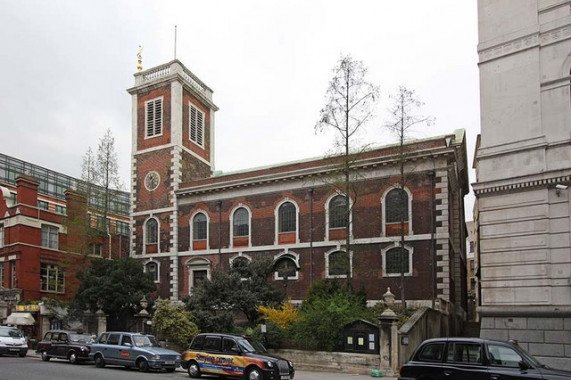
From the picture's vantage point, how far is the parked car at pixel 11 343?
27141 mm

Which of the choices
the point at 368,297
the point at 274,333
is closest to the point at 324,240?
the point at 368,297

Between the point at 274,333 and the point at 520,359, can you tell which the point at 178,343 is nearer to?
the point at 274,333

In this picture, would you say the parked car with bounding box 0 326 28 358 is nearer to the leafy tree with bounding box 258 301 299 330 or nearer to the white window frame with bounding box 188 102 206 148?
the leafy tree with bounding box 258 301 299 330

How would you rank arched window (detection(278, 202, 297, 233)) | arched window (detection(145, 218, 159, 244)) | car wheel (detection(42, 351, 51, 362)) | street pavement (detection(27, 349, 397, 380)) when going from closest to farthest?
street pavement (detection(27, 349, 397, 380)), car wheel (detection(42, 351, 51, 362)), arched window (detection(278, 202, 297, 233)), arched window (detection(145, 218, 159, 244))

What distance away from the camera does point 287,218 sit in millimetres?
35531

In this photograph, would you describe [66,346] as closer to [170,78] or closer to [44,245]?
[44,245]

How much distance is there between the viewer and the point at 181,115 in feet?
138

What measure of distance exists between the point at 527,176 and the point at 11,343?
81.9ft

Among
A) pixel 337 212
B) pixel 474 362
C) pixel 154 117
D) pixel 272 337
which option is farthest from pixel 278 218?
pixel 474 362

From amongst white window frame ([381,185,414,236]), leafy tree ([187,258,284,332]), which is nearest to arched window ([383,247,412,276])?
white window frame ([381,185,414,236])

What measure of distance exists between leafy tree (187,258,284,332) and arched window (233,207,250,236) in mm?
6961

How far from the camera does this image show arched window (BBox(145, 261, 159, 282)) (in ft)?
132

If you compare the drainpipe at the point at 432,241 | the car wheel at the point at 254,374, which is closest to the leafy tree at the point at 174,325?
the car wheel at the point at 254,374

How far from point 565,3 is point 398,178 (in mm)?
14410
